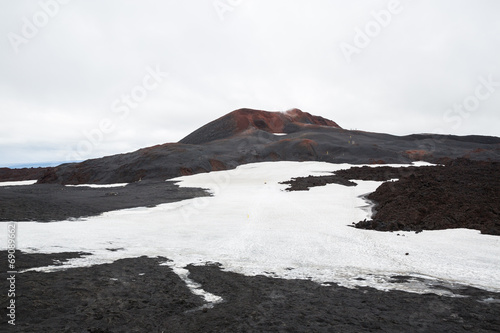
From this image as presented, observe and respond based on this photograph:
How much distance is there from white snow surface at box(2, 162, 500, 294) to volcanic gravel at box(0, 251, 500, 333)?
623mm

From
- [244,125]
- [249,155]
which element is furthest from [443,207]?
[244,125]

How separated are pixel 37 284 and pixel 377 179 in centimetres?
2705

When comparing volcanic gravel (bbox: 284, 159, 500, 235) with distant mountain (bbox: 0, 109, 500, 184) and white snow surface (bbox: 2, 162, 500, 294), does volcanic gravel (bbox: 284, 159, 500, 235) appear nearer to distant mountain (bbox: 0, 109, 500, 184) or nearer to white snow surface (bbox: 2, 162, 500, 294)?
white snow surface (bbox: 2, 162, 500, 294)

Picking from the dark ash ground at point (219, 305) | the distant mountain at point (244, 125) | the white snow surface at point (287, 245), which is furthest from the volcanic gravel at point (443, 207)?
the distant mountain at point (244, 125)

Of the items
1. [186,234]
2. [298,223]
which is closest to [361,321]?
[186,234]

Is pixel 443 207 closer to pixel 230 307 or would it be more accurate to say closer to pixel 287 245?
pixel 287 245

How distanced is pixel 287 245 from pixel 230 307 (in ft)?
14.3

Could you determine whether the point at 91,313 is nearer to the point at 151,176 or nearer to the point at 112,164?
the point at 151,176

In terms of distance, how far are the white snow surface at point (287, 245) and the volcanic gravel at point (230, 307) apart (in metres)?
0.62

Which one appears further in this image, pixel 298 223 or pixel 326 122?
pixel 326 122

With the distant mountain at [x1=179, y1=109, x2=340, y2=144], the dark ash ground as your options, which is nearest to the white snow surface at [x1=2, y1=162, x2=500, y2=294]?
the dark ash ground

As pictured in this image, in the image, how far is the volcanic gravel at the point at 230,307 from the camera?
3717 millimetres

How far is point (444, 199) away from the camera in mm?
11852

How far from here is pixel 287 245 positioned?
850 centimetres
